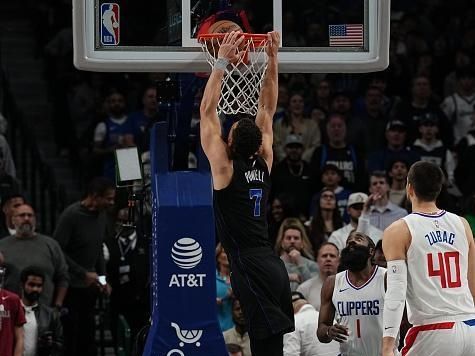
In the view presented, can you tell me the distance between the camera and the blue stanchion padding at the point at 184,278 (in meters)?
9.89

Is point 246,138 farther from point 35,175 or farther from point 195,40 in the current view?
point 35,175

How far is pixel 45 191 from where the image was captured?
57.0 ft

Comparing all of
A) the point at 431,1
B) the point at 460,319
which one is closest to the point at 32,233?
the point at 460,319

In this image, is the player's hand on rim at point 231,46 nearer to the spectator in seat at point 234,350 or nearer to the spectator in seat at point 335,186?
the spectator in seat at point 234,350

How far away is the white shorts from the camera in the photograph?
8672 millimetres

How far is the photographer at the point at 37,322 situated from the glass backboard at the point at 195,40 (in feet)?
9.44

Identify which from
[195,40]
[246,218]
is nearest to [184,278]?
[246,218]

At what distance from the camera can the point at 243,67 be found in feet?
32.1

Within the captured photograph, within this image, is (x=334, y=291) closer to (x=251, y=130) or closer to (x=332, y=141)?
(x=251, y=130)

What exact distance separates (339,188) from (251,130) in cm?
558

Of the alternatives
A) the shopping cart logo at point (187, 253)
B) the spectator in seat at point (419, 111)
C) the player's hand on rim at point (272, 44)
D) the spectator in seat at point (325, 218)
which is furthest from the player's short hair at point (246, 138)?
the spectator in seat at point (419, 111)

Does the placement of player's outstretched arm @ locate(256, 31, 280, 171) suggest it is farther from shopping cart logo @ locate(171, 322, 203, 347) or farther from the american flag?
shopping cart logo @ locate(171, 322, 203, 347)

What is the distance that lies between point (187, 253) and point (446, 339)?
2.16 metres

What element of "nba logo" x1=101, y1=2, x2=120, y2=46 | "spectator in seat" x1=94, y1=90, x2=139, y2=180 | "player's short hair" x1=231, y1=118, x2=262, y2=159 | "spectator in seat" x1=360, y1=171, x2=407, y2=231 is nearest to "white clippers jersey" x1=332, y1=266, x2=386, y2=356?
"player's short hair" x1=231, y1=118, x2=262, y2=159
